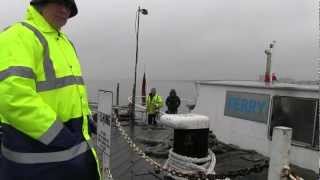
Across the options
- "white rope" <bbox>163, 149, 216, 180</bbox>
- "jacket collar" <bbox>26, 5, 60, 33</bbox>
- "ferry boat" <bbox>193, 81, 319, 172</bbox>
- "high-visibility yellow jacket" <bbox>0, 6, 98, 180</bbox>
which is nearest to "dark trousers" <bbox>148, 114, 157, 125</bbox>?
"ferry boat" <bbox>193, 81, 319, 172</bbox>

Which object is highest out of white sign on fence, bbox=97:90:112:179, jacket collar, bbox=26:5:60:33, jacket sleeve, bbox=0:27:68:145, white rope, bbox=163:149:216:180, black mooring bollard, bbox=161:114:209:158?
jacket collar, bbox=26:5:60:33

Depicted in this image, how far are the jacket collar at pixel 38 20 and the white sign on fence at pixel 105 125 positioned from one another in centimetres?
138

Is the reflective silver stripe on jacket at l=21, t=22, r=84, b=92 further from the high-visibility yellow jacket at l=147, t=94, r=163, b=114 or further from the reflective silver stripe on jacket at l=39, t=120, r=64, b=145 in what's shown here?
the high-visibility yellow jacket at l=147, t=94, r=163, b=114

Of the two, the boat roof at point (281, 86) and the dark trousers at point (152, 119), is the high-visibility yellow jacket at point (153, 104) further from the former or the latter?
the boat roof at point (281, 86)

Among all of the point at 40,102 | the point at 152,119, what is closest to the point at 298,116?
the point at 40,102

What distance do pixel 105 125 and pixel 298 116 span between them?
4.84 meters

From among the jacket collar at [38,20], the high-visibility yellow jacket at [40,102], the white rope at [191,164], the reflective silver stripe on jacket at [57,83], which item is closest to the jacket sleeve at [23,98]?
the high-visibility yellow jacket at [40,102]

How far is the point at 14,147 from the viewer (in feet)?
8.52

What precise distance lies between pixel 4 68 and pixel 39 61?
26 centimetres

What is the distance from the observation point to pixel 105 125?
4.17 metres

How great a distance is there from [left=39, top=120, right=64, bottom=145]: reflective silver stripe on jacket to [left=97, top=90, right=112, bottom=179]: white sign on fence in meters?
1.58

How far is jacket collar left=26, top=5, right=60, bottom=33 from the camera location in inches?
110

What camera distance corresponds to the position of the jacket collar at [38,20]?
9.13 ft

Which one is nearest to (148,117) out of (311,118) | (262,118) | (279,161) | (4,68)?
(262,118)
